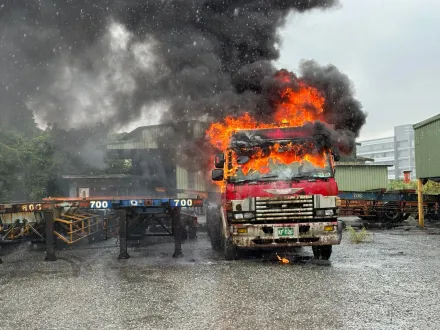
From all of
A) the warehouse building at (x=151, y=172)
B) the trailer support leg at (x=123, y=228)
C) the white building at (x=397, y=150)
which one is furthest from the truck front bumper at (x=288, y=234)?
the white building at (x=397, y=150)

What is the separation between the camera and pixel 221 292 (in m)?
6.77

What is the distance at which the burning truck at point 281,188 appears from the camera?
346 inches

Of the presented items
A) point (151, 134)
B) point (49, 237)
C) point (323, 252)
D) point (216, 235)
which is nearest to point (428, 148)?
point (216, 235)

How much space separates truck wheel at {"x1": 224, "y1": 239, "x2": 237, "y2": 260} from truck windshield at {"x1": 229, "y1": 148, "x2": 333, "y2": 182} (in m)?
1.48

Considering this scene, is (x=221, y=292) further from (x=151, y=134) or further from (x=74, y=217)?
(x=151, y=134)

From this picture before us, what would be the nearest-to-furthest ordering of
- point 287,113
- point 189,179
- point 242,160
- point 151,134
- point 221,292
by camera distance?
point 221,292
point 242,160
point 287,113
point 151,134
point 189,179

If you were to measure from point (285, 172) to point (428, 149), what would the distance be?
11.2 m

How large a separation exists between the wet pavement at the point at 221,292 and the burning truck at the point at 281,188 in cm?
61

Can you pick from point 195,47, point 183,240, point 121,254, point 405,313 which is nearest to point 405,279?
point 405,313

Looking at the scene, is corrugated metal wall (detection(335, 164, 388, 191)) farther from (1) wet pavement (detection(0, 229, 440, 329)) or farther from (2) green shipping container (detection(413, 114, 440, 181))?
(1) wet pavement (detection(0, 229, 440, 329))

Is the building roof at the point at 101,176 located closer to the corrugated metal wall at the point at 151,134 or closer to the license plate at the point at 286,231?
the corrugated metal wall at the point at 151,134

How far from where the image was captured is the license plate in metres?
8.78

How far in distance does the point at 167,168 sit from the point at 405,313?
1224cm

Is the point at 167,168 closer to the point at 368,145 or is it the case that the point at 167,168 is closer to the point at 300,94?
the point at 300,94
